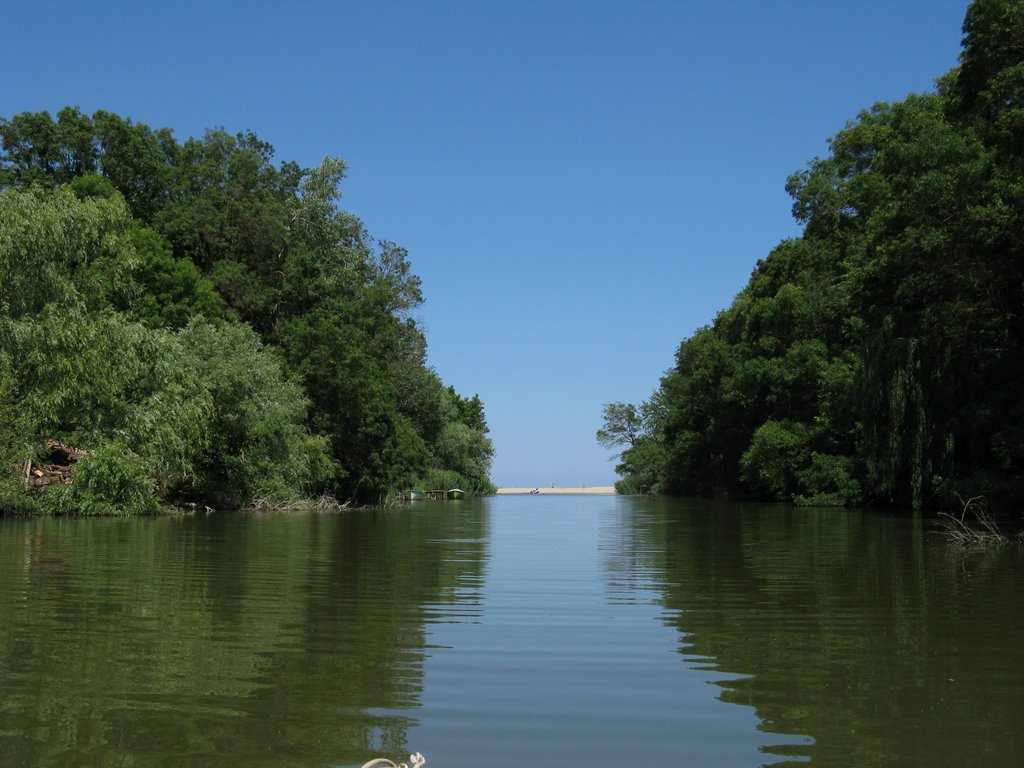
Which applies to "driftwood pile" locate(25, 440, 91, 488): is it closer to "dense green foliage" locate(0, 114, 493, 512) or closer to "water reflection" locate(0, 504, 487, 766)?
"dense green foliage" locate(0, 114, 493, 512)

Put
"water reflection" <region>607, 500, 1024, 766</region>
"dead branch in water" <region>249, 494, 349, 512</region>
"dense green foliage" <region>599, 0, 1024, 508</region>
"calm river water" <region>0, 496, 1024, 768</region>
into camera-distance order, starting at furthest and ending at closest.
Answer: "dead branch in water" <region>249, 494, 349, 512</region> < "dense green foliage" <region>599, 0, 1024, 508</region> < "water reflection" <region>607, 500, 1024, 766</region> < "calm river water" <region>0, 496, 1024, 768</region>

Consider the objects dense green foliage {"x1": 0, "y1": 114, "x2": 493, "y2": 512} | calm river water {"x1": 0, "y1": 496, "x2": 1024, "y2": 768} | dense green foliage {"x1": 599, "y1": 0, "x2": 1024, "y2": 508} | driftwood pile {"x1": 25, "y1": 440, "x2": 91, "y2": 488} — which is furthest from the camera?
driftwood pile {"x1": 25, "y1": 440, "x2": 91, "y2": 488}

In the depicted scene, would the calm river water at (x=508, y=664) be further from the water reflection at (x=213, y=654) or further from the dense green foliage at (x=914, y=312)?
the dense green foliage at (x=914, y=312)

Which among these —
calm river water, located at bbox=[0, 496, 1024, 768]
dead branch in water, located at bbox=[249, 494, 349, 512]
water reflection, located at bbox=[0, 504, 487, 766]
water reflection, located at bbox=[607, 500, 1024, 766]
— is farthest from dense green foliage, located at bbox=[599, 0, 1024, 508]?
dead branch in water, located at bbox=[249, 494, 349, 512]

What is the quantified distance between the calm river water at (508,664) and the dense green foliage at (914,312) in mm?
13069

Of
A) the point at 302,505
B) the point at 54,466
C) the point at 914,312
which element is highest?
the point at 914,312

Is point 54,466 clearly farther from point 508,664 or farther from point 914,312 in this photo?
point 508,664

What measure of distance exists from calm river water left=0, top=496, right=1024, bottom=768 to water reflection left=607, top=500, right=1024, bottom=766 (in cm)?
3

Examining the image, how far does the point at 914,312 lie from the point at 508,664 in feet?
94.9

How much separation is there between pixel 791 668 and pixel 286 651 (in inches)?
148

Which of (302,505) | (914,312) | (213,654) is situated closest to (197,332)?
(302,505)

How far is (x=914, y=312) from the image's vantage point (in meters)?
32.4

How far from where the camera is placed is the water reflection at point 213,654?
5.02 metres

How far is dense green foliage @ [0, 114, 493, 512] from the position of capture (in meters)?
28.8
